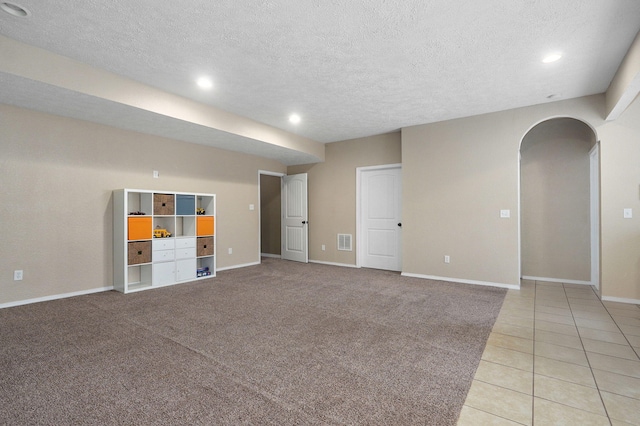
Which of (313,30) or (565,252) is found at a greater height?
(313,30)

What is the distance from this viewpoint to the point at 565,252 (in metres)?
4.80

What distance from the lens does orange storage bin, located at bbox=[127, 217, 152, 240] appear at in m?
4.25

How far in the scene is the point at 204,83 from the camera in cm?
352

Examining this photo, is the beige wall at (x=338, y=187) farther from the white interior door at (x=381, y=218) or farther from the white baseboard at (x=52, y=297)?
the white baseboard at (x=52, y=297)

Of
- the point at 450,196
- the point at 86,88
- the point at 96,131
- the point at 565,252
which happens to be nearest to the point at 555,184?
the point at 565,252

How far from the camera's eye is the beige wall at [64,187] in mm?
3582

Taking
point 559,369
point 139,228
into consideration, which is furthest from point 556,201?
point 139,228

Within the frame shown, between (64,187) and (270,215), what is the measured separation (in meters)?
4.51

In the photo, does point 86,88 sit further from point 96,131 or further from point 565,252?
point 565,252

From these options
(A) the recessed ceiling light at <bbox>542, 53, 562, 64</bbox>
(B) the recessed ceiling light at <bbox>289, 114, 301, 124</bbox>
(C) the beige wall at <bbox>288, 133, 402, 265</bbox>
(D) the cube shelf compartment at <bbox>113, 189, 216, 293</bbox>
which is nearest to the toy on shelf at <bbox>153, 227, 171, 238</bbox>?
(D) the cube shelf compartment at <bbox>113, 189, 216, 293</bbox>

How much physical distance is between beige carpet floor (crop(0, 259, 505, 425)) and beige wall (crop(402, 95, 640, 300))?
90 centimetres

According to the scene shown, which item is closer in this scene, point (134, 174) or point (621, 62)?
point (621, 62)

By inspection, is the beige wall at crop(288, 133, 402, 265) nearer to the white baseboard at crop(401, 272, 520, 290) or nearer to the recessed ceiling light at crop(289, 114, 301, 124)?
the white baseboard at crop(401, 272, 520, 290)

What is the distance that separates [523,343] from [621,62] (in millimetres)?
2993
